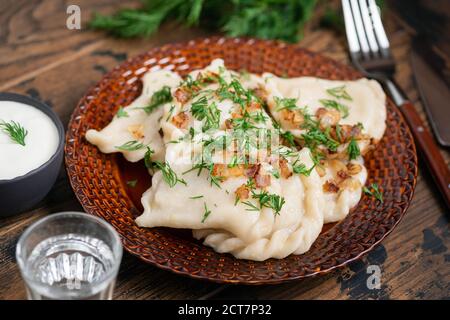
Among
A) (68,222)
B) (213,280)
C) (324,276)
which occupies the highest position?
(68,222)

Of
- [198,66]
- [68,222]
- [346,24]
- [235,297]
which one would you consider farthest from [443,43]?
[68,222]

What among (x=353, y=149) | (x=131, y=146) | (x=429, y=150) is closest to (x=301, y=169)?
(x=353, y=149)

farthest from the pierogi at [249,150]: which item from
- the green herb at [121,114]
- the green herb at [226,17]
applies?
the green herb at [226,17]

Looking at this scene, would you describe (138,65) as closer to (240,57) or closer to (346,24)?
(240,57)

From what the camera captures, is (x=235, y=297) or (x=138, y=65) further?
(x=138, y=65)

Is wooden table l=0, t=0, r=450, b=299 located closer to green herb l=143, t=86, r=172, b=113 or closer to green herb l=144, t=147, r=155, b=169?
green herb l=144, t=147, r=155, b=169

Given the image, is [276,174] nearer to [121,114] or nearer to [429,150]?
[121,114]

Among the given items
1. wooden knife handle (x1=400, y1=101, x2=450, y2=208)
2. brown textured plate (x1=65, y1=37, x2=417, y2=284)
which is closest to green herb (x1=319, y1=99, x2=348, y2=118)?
brown textured plate (x1=65, y1=37, x2=417, y2=284)
